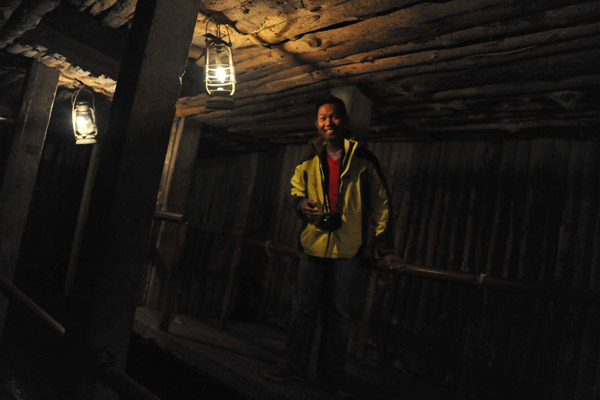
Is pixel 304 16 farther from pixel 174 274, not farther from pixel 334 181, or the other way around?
pixel 174 274

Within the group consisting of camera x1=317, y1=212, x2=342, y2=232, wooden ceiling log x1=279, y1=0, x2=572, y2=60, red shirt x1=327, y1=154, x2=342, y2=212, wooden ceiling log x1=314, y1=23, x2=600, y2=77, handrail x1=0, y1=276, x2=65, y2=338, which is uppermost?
wooden ceiling log x1=279, y1=0, x2=572, y2=60

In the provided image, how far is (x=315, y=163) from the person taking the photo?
364 centimetres

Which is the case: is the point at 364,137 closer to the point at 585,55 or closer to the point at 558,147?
the point at 585,55

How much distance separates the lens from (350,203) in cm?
345

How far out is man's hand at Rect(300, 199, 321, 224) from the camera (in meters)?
3.33

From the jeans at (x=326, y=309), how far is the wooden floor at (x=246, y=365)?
259 mm

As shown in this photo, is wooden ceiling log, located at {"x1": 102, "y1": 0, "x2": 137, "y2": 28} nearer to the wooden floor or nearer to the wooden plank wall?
the wooden floor

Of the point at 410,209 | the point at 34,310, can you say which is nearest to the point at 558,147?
the point at 410,209

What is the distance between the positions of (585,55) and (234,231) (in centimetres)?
718

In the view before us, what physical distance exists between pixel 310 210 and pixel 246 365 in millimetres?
1846

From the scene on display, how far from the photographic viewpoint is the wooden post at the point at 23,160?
537 cm

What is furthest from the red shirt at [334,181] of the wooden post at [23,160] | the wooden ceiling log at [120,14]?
the wooden post at [23,160]

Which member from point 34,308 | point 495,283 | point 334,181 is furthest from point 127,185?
point 495,283

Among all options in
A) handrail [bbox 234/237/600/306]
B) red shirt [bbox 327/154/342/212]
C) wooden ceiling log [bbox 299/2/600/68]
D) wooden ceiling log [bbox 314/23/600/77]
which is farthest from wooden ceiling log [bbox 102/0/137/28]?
handrail [bbox 234/237/600/306]
